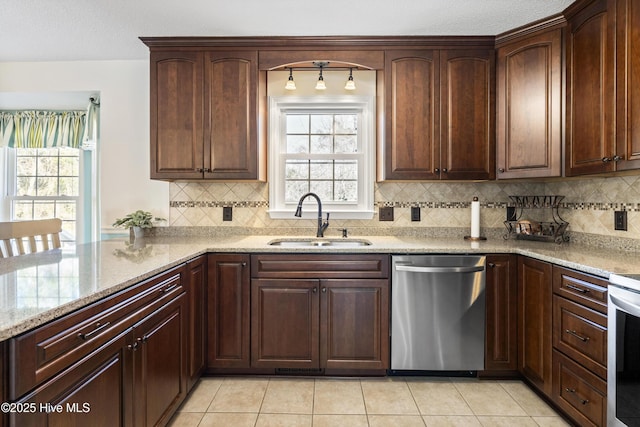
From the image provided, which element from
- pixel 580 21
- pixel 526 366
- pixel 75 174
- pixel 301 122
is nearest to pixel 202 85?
pixel 301 122

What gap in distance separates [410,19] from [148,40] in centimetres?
187

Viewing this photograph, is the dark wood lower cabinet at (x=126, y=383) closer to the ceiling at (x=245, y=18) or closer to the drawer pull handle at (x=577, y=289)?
the ceiling at (x=245, y=18)

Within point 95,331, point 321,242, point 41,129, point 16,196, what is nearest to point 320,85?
point 321,242

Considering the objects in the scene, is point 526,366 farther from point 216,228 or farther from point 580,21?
point 216,228

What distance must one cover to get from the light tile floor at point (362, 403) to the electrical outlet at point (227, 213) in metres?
1.23

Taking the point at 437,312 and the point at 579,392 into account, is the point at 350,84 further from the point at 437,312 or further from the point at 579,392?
the point at 579,392

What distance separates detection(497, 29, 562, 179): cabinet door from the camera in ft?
Result: 7.95

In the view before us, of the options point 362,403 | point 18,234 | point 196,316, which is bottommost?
point 362,403

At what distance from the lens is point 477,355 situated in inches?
95.2

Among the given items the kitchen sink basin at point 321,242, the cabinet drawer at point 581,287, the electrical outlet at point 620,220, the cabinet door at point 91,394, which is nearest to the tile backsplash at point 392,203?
the kitchen sink basin at point 321,242

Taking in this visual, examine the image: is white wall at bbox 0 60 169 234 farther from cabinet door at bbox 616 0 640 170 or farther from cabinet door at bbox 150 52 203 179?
cabinet door at bbox 616 0 640 170

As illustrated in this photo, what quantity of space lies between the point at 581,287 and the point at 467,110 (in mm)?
1424

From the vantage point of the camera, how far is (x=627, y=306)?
1505 mm

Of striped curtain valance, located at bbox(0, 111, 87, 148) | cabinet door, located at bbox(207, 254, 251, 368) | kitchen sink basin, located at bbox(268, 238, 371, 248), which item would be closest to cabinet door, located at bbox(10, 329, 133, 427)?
cabinet door, located at bbox(207, 254, 251, 368)
